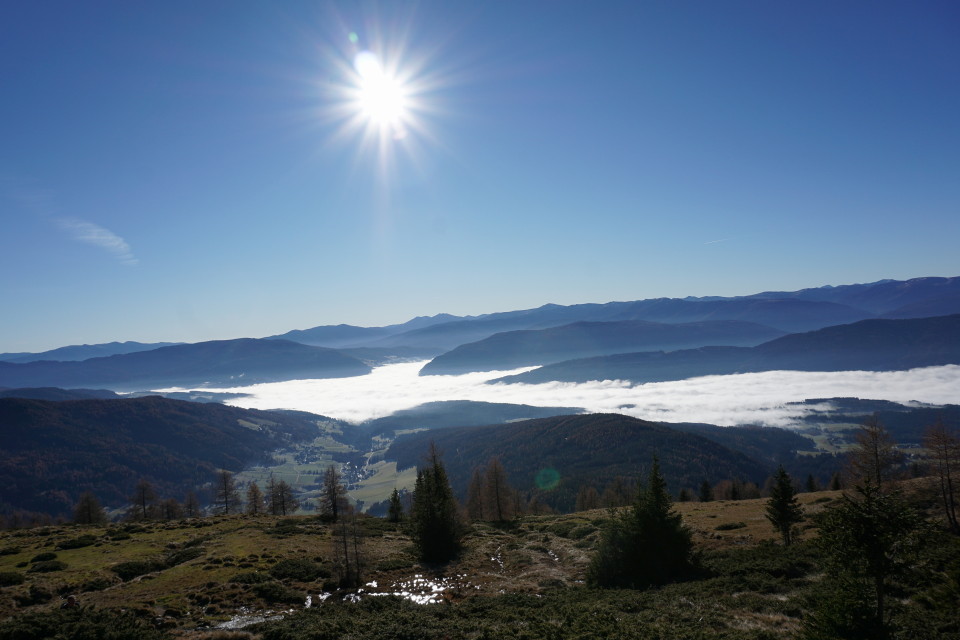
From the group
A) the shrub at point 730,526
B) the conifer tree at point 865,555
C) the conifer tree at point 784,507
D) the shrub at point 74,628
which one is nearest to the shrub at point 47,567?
the shrub at point 74,628

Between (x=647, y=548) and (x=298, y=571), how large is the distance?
26577mm

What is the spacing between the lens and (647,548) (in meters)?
30.3

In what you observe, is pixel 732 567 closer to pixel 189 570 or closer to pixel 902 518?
pixel 902 518

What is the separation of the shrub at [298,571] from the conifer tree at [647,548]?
20.8m

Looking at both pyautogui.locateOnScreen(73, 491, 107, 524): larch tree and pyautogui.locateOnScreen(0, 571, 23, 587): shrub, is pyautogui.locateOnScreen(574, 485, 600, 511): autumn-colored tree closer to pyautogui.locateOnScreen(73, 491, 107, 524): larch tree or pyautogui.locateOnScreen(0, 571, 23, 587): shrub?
pyautogui.locateOnScreen(0, 571, 23, 587): shrub

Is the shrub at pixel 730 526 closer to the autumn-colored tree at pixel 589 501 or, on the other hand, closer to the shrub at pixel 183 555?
the shrub at pixel 183 555

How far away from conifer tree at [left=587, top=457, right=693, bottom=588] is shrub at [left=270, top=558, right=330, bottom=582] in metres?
20.8

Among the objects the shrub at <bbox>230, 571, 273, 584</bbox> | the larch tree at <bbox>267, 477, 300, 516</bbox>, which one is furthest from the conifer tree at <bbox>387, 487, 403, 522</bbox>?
the shrub at <bbox>230, 571, 273, 584</bbox>

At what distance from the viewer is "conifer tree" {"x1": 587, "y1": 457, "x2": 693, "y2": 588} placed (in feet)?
98.1

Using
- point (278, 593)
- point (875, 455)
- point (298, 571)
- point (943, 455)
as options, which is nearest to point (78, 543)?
point (298, 571)

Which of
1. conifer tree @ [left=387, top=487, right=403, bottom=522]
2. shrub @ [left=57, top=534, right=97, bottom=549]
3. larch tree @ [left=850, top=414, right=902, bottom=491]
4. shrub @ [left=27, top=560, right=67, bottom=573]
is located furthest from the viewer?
conifer tree @ [left=387, top=487, right=403, bottom=522]

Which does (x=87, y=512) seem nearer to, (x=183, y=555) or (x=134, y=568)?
(x=183, y=555)

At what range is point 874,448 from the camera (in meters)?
40.8

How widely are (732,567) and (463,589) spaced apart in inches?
721
